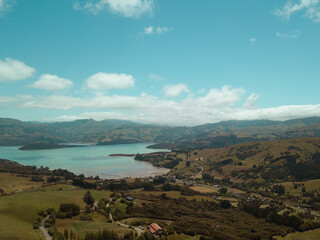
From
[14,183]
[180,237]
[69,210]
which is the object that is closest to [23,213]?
[69,210]

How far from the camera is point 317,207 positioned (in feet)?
391

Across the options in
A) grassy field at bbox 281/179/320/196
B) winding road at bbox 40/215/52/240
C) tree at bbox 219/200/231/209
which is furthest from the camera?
grassy field at bbox 281/179/320/196

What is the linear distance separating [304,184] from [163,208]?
127m

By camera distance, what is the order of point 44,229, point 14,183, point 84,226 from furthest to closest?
point 14,183 < point 84,226 < point 44,229

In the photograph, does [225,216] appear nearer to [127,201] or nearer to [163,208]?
[163,208]

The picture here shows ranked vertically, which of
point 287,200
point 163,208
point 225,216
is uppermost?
point 163,208

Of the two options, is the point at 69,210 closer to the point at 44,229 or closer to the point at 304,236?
the point at 44,229

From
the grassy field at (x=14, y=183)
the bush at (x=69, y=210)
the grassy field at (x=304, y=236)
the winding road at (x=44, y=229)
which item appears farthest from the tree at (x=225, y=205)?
the grassy field at (x=14, y=183)

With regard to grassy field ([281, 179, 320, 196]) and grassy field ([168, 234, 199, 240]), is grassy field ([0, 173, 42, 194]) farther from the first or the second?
grassy field ([281, 179, 320, 196])

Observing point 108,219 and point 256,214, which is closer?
point 108,219

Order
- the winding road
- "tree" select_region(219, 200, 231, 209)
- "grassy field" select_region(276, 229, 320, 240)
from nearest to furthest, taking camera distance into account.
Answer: the winding road
"grassy field" select_region(276, 229, 320, 240)
"tree" select_region(219, 200, 231, 209)

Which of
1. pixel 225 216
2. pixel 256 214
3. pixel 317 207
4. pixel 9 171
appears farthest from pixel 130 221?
pixel 9 171

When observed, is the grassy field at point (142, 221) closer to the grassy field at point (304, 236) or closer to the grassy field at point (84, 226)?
the grassy field at point (84, 226)

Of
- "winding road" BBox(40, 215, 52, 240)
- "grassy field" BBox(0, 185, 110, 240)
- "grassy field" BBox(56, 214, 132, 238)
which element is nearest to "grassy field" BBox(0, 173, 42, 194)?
"grassy field" BBox(0, 185, 110, 240)
